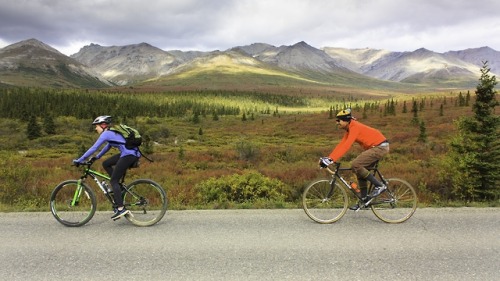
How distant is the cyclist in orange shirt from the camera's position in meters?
7.87

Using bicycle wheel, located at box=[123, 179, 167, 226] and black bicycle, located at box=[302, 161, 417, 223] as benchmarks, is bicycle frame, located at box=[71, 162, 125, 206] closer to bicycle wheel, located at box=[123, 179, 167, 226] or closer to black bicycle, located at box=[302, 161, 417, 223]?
bicycle wheel, located at box=[123, 179, 167, 226]

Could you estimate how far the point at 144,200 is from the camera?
810 cm

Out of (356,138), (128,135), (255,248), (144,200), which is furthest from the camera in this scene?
(144,200)

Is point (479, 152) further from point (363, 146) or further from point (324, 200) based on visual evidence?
point (324, 200)

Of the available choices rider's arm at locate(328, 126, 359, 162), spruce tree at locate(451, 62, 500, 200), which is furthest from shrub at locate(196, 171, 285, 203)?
spruce tree at locate(451, 62, 500, 200)

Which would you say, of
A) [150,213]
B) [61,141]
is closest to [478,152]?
[150,213]

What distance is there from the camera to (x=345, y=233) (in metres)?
7.13

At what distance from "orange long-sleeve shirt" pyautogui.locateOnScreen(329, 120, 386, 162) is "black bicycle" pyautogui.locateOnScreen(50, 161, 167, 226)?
4027 millimetres

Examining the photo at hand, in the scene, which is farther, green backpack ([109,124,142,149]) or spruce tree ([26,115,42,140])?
spruce tree ([26,115,42,140])

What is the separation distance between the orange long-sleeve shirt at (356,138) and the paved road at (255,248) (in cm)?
158

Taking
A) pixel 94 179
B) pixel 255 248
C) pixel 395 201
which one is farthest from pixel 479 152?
pixel 94 179

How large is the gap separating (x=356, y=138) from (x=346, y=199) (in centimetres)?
143

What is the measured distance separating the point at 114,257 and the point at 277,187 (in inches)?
255

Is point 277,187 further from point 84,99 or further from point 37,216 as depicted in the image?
point 84,99
